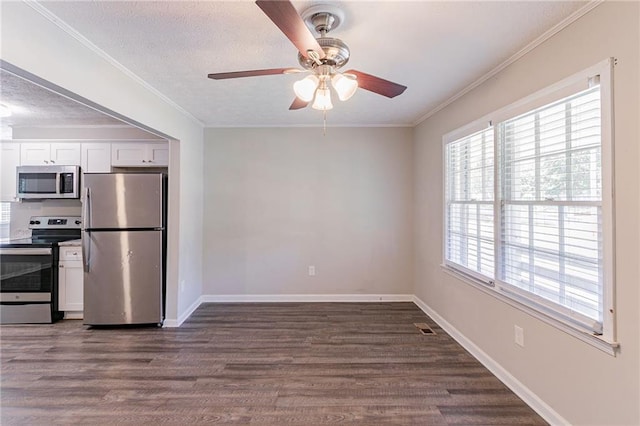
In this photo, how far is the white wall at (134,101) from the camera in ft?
5.12

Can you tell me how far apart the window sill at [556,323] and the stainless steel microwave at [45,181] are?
4.74 m

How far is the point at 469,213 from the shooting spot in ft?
9.54

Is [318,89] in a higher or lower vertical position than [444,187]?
higher

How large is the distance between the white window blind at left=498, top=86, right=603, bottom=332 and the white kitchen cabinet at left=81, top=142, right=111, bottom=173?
172 inches

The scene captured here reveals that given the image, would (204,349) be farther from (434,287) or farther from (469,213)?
(469,213)

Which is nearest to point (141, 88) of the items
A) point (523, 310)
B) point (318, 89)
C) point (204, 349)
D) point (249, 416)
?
point (318, 89)

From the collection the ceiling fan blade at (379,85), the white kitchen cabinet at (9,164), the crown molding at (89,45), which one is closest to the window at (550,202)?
the ceiling fan blade at (379,85)

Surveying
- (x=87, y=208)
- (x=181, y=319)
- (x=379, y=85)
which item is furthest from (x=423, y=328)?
(x=87, y=208)

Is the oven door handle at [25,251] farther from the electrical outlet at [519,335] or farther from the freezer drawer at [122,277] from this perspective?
the electrical outlet at [519,335]

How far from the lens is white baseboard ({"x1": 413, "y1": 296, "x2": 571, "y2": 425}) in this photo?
1.90 meters

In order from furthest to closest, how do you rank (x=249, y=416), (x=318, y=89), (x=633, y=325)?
(x=249, y=416) < (x=318, y=89) < (x=633, y=325)

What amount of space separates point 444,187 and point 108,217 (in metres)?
3.74

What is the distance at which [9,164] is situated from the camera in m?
3.79

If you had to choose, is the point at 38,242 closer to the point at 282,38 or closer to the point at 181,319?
the point at 181,319
